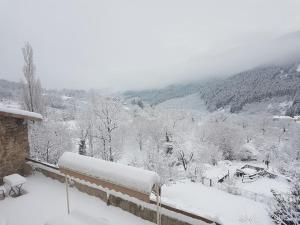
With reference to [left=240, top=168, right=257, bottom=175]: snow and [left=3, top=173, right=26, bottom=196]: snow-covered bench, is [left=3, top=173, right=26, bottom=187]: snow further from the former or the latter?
[left=240, top=168, right=257, bottom=175]: snow

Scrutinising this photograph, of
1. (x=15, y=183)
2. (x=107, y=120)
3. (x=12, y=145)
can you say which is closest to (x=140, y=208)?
(x=15, y=183)

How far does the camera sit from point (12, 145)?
358 inches

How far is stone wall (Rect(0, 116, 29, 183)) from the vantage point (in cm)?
874

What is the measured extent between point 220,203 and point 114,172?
1915 cm

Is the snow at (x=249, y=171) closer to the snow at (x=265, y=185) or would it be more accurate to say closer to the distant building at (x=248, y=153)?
the snow at (x=265, y=185)

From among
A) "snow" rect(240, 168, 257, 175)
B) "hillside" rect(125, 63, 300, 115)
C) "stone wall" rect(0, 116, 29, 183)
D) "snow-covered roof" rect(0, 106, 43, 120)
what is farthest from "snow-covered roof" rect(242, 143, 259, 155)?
"hillside" rect(125, 63, 300, 115)

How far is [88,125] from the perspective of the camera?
1345 inches

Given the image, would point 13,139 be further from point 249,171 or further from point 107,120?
point 249,171

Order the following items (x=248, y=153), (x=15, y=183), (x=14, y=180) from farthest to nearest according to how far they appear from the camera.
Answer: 1. (x=248, y=153)
2. (x=14, y=180)
3. (x=15, y=183)

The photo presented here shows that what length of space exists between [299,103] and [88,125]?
103 metres

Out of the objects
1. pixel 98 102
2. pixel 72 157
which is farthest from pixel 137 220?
pixel 98 102

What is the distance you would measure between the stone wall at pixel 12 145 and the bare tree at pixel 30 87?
634 inches

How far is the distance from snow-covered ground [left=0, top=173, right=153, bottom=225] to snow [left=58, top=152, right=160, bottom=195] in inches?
51.3

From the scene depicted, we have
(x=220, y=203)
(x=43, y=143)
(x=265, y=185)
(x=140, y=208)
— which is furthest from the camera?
(x=265, y=185)
